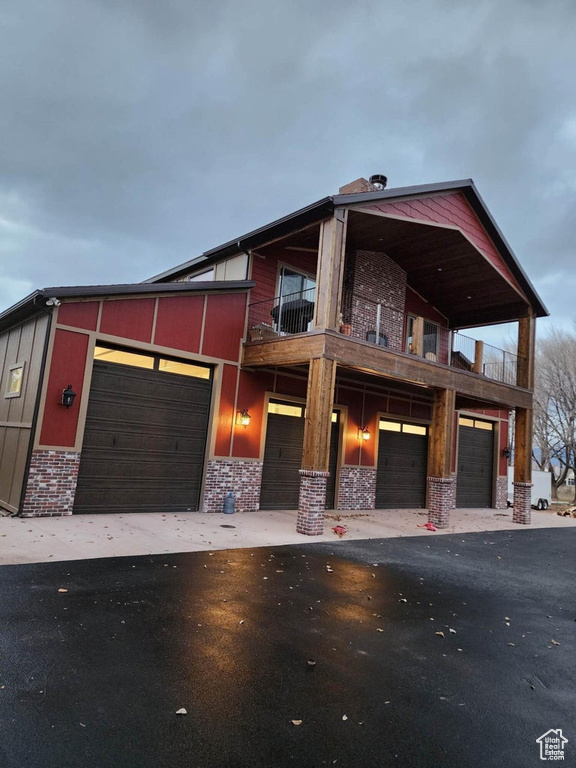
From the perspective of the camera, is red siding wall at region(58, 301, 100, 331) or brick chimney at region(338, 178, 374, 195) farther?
brick chimney at region(338, 178, 374, 195)

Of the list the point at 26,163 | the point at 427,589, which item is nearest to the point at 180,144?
the point at 26,163

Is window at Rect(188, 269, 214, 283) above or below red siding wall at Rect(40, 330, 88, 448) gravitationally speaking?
above

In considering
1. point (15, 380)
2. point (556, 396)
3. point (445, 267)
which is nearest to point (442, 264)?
point (445, 267)

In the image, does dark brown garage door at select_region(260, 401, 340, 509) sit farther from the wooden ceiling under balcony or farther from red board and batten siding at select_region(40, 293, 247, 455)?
the wooden ceiling under balcony

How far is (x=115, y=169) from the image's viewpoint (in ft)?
213

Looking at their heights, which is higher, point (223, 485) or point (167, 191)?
point (167, 191)

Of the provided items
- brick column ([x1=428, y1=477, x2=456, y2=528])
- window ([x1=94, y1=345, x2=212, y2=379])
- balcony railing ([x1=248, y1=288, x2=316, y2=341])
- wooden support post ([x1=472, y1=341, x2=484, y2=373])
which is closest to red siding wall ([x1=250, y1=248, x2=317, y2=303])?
balcony railing ([x1=248, y1=288, x2=316, y2=341])

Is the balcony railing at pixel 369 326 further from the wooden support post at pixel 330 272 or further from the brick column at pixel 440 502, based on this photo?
the brick column at pixel 440 502

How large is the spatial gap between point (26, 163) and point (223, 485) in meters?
65.2

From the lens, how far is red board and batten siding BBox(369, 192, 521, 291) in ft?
35.3

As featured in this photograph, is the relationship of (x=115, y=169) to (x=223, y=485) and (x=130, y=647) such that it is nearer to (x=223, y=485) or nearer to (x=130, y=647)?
(x=223, y=485)

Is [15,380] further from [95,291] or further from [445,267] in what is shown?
[445,267]

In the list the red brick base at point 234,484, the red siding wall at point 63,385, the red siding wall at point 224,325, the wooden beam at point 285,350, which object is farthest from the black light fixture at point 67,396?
the wooden beam at point 285,350

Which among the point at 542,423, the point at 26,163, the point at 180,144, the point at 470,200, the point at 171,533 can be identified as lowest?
the point at 171,533
